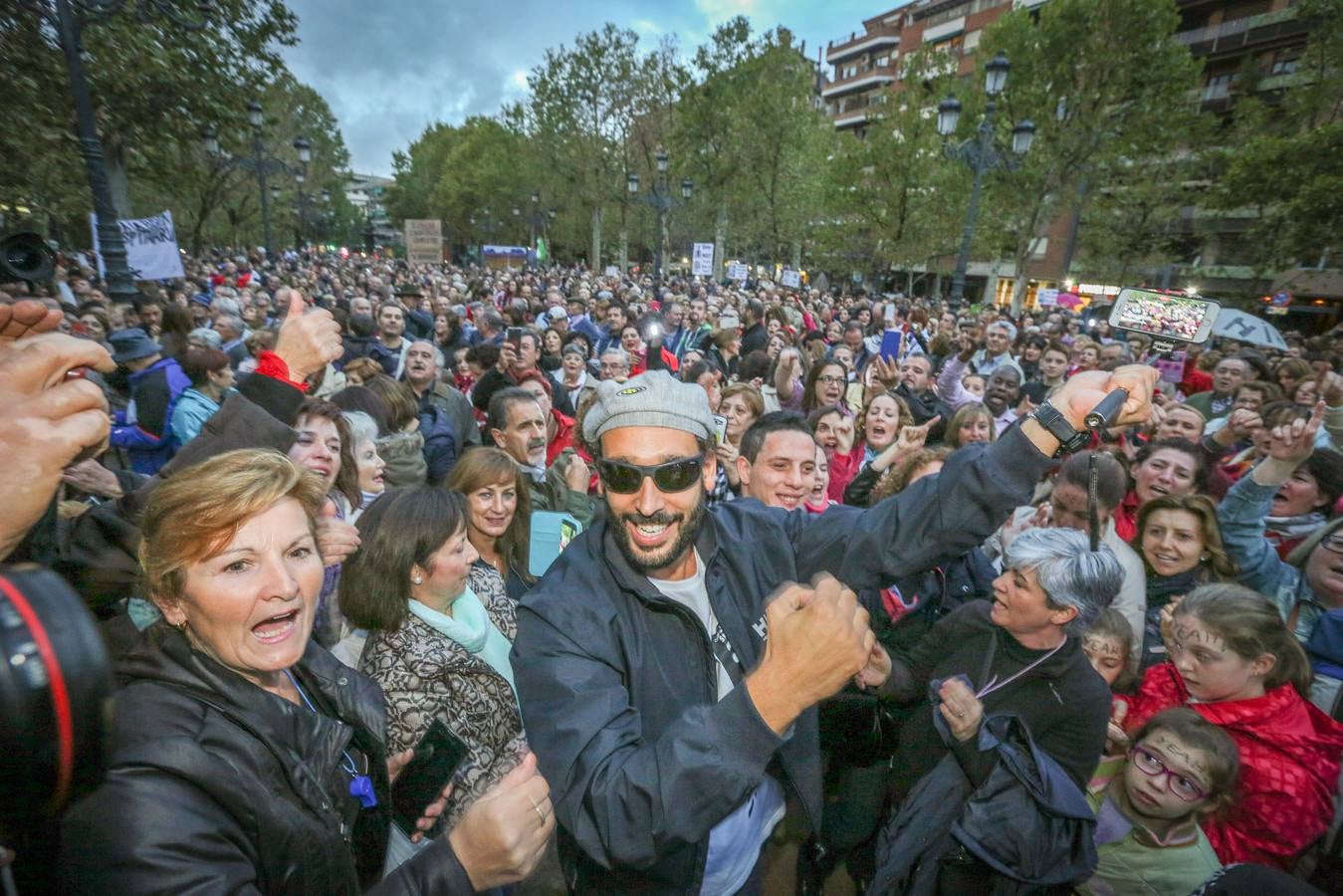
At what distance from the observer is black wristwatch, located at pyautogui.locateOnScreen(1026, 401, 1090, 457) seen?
1604 millimetres

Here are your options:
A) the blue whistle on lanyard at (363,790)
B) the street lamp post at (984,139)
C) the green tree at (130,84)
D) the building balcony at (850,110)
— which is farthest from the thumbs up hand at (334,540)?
the building balcony at (850,110)

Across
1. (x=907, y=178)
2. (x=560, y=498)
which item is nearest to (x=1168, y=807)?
(x=560, y=498)

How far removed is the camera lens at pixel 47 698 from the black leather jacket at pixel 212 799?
1.45ft

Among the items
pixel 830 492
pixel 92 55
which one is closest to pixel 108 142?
pixel 92 55

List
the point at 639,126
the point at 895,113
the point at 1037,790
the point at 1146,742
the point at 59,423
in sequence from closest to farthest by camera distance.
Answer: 1. the point at 59,423
2. the point at 1037,790
3. the point at 1146,742
4. the point at 895,113
5. the point at 639,126

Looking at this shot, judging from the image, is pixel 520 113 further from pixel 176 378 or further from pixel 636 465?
pixel 636 465

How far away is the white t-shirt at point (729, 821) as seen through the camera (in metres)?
1.80

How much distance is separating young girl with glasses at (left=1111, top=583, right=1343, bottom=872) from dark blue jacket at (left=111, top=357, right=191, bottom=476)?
19.3 feet

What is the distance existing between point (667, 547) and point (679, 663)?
12.1 inches

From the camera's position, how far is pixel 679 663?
5.52 ft

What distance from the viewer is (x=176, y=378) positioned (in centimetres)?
479

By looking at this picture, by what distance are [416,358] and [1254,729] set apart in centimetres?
581

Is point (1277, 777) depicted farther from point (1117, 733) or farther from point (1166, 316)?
point (1166, 316)

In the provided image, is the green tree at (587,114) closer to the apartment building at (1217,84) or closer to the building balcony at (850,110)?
the apartment building at (1217,84)
